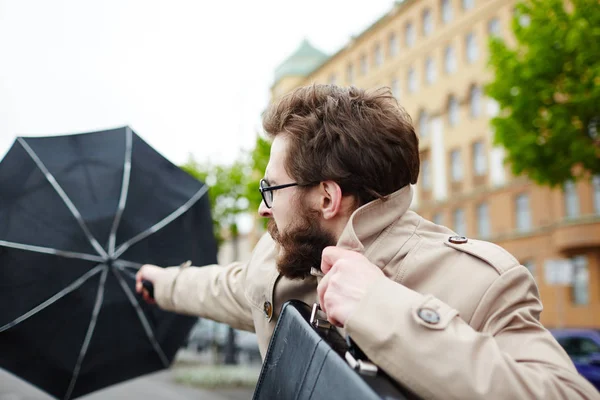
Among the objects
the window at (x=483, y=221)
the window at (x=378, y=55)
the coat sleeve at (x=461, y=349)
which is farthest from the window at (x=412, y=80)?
the coat sleeve at (x=461, y=349)

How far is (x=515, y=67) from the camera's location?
1719 centimetres

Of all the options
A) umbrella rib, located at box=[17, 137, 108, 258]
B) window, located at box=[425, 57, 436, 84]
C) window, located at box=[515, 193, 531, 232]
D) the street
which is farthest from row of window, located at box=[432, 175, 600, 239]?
umbrella rib, located at box=[17, 137, 108, 258]

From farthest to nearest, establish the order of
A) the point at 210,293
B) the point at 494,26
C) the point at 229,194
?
the point at 494,26 < the point at 229,194 < the point at 210,293

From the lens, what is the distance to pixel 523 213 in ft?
103

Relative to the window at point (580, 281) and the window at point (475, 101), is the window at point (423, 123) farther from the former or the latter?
the window at point (580, 281)

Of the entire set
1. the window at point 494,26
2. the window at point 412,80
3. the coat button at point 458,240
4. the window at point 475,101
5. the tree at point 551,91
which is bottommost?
the coat button at point 458,240

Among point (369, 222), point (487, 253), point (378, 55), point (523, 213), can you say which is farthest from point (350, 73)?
point (487, 253)

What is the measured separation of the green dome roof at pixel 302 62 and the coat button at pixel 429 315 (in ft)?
161

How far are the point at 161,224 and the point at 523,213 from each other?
2995 centimetres

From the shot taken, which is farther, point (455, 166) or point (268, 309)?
point (455, 166)

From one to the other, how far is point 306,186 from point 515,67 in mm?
16517

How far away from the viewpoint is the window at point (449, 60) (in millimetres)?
36031

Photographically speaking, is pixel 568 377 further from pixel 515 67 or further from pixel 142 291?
pixel 515 67

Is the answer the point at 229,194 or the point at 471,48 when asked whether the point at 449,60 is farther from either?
the point at 229,194
